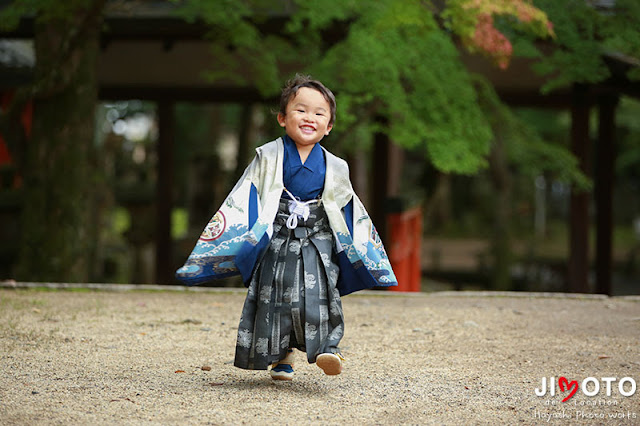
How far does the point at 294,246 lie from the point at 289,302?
26 cm

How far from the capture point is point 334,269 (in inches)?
150

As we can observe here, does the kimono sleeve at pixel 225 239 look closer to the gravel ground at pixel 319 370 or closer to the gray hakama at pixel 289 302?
the gray hakama at pixel 289 302

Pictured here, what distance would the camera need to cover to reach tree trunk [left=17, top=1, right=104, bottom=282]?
807 centimetres

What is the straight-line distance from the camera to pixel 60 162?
8141mm

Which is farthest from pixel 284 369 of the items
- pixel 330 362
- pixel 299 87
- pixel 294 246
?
pixel 299 87

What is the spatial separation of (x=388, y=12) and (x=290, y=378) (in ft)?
15.3

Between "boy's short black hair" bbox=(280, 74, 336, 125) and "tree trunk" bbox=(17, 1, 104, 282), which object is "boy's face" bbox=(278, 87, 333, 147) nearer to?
"boy's short black hair" bbox=(280, 74, 336, 125)

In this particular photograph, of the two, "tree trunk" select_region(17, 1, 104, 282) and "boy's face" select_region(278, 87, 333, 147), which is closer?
"boy's face" select_region(278, 87, 333, 147)

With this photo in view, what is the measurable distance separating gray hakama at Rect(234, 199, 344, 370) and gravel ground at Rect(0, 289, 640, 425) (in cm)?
21

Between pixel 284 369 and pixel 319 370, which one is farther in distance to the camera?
pixel 319 370

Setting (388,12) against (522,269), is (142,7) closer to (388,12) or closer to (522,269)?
(388,12)

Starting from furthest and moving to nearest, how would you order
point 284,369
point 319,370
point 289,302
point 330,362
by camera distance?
point 319,370
point 284,369
point 289,302
point 330,362

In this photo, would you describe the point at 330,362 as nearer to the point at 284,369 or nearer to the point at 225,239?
the point at 284,369

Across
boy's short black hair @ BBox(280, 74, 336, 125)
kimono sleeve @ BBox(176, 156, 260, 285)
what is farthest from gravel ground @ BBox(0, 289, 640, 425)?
boy's short black hair @ BBox(280, 74, 336, 125)
